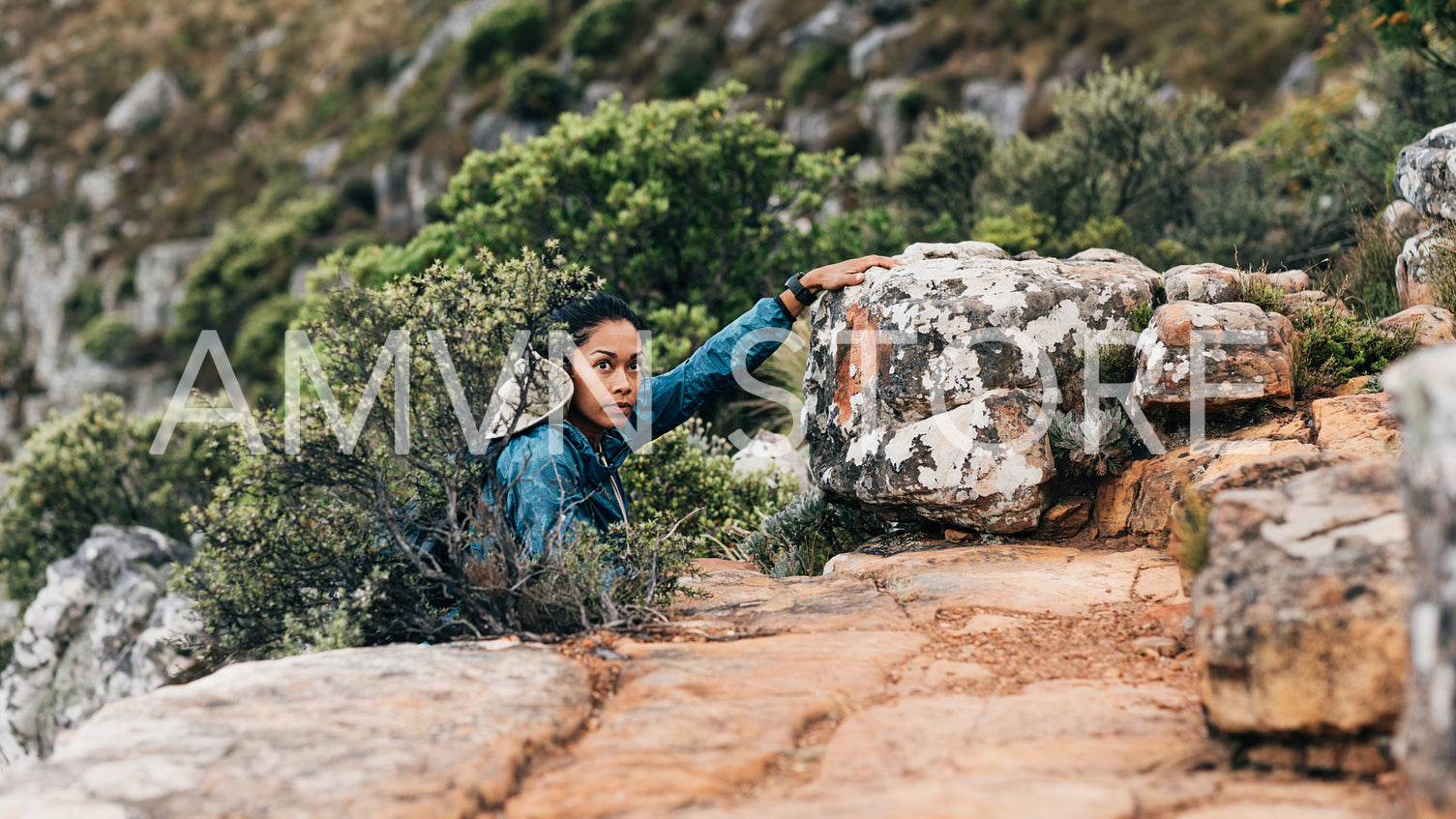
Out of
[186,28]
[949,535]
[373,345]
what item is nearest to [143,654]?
[373,345]

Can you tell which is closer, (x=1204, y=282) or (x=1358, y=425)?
(x=1358, y=425)

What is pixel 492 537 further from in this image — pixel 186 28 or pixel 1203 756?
pixel 186 28

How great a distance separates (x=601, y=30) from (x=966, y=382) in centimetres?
3168

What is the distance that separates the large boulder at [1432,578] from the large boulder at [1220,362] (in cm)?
290

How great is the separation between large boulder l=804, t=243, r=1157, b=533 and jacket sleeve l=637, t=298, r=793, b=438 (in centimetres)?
60

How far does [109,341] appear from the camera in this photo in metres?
35.5

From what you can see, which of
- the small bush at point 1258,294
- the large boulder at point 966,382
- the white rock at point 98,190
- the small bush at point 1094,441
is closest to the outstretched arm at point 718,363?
the large boulder at point 966,382

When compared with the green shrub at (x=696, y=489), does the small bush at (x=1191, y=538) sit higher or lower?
higher

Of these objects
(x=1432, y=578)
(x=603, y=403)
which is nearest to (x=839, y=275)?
(x=603, y=403)

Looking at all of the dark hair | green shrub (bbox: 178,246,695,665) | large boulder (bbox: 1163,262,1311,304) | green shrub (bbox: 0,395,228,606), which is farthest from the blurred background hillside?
green shrub (bbox: 0,395,228,606)

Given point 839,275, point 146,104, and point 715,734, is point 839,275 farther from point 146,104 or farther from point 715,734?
point 146,104

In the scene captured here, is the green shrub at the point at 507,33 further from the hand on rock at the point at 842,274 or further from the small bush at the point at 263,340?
the hand on rock at the point at 842,274

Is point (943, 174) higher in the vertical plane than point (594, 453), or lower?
higher

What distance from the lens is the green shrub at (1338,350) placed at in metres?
4.63
